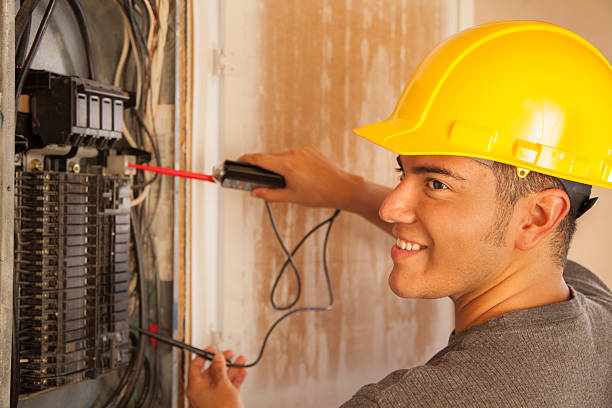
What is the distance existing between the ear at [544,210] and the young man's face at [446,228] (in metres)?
0.04

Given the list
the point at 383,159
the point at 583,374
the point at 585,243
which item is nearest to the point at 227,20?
the point at 383,159

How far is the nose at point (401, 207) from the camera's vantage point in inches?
42.1

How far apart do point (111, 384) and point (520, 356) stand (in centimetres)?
98

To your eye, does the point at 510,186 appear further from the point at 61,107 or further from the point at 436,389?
the point at 61,107

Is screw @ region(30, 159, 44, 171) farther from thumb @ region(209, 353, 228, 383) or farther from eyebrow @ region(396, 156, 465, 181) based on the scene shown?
eyebrow @ region(396, 156, 465, 181)

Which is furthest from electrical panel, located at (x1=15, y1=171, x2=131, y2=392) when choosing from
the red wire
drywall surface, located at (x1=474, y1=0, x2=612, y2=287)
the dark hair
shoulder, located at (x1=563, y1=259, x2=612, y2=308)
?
drywall surface, located at (x1=474, y1=0, x2=612, y2=287)

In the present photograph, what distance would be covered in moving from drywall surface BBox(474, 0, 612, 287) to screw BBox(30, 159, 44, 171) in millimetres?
1545

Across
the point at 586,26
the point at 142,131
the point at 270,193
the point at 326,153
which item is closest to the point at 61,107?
the point at 142,131

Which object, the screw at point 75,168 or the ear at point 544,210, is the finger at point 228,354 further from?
the ear at point 544,210

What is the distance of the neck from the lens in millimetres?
1058

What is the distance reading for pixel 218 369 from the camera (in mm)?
1303

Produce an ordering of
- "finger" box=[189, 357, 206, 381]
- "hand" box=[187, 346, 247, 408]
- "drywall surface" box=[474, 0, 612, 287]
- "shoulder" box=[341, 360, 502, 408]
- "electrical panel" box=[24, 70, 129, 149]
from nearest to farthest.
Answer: "shoulder" box=[341, 360, 502, 408] < "electrical panel" box=[24, 70, 129, 149] < "hand" box=[187, 346, 247, 408] < "finger" box=[189, 357, 206, 381] < "drywall surface" box=[474, 0, 612, 287]

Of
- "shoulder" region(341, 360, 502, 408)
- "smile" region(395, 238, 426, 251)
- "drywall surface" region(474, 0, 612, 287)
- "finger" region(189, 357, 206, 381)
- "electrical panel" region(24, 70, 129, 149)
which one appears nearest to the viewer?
"shoulder" region(341, 360, 502, 408)

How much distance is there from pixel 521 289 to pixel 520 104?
1.18ft
